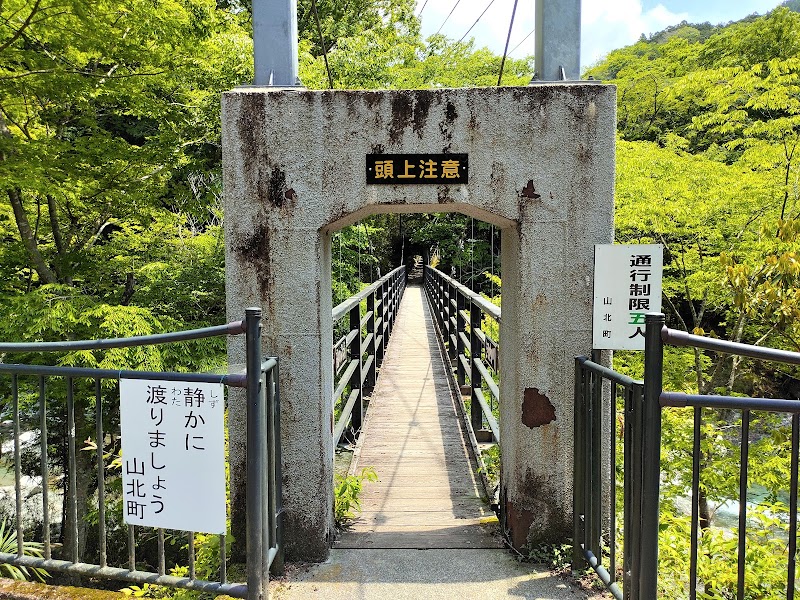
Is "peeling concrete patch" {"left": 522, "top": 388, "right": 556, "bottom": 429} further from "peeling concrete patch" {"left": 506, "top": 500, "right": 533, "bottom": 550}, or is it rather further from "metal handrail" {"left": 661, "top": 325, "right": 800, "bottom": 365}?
"metal handrail" {"left": 661, "top": 325, "right": 800, "bottom": 365}

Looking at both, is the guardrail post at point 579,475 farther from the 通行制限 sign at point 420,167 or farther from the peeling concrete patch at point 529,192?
the 通行制限 sign at point 420,167

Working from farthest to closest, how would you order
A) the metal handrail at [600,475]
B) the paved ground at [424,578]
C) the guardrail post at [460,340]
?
1. the guardrail post at [460,340]
2. the paved ground at [424,578]
3. the metal handrail at [600,475]

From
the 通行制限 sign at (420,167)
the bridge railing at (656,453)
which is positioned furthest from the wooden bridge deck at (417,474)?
the 通行制限 sign at (420,167)

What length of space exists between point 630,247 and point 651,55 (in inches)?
1307

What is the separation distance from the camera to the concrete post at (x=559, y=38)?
3074mm

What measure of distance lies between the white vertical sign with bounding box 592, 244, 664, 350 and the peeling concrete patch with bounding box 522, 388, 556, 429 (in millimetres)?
394

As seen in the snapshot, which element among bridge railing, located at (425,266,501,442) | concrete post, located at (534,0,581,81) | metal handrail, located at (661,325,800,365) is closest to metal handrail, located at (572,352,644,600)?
metal handrail, located at (661,325,800,365)

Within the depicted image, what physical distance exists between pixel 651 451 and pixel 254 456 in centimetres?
150

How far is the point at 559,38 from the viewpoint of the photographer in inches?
122

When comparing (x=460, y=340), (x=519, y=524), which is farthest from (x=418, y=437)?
(x=519, y=524)


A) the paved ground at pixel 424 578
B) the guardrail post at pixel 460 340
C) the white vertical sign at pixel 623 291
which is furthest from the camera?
the guardrail post at pixel 460 340

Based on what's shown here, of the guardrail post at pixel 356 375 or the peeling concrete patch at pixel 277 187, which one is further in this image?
the guardrail post at pixel 356 375

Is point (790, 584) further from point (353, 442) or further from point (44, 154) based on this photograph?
point (44, 154)

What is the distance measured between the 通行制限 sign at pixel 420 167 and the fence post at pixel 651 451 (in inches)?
52.8
